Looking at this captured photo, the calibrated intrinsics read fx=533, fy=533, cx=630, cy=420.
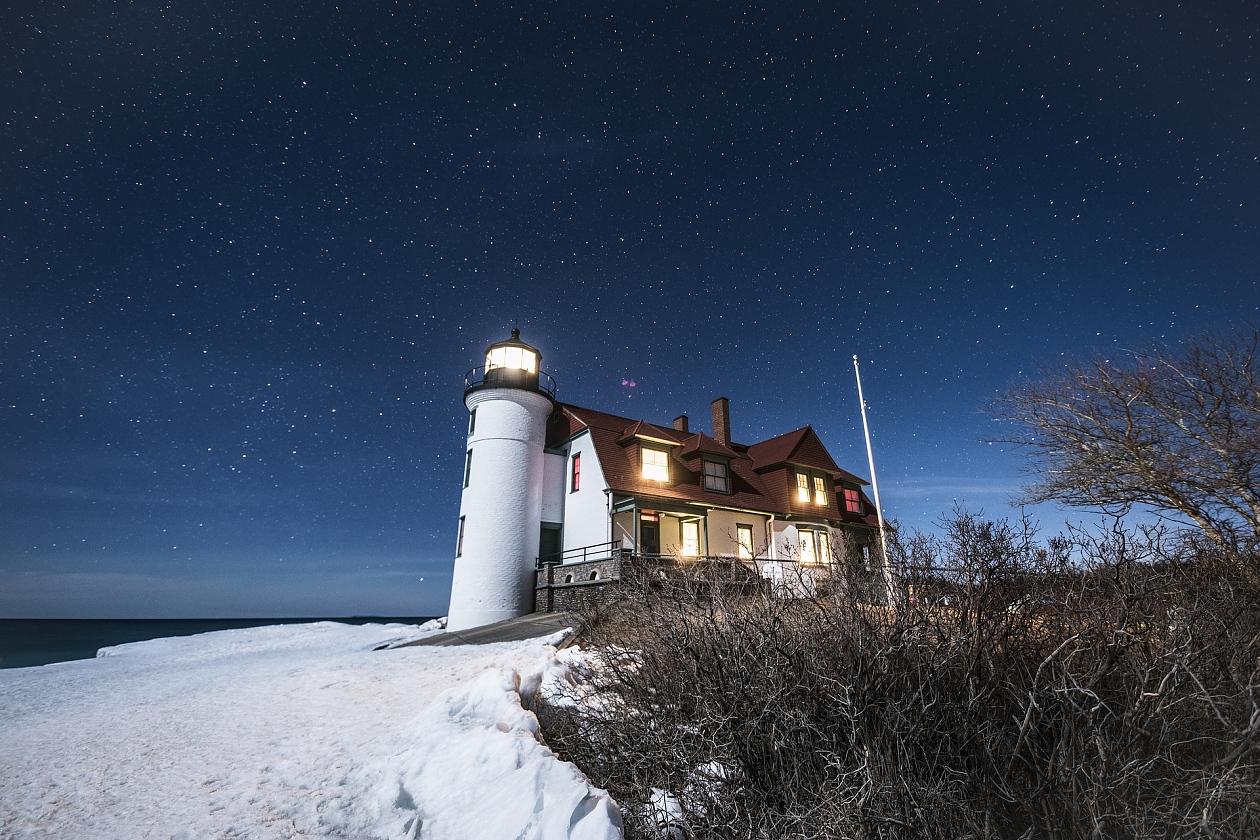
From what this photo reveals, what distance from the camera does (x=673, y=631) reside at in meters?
4.96

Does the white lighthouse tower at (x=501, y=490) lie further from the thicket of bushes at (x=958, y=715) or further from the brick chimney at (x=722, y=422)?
the thicket of bushes at (x=958, y=715)

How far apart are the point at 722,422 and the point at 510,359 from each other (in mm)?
10795

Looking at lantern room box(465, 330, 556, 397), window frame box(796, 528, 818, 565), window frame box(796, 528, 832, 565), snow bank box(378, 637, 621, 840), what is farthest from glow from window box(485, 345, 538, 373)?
snow bank box(378, 637, 621, 840)

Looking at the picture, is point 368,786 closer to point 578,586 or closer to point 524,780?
point 524,780

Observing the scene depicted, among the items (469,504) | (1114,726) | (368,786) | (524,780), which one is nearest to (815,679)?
(1114,726)

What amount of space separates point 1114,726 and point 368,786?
6.73 metres

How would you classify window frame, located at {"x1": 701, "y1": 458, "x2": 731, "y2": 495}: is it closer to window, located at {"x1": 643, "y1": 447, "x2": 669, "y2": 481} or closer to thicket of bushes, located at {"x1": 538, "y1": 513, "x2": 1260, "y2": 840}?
window, located at {"x1": 643, "y1": 447, "x2": 669, "y2": 481}

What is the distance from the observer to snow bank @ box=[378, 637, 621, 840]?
364 cm

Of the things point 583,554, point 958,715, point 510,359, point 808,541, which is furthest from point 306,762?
point 808,541

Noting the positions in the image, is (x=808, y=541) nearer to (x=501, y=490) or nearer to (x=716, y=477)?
(x=716, y=477)

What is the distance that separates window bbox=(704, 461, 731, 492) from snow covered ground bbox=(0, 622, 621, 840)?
13160mm

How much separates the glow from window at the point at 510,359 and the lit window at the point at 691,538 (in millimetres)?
9732

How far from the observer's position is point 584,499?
22109 mm

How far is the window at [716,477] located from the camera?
22.9 meters
